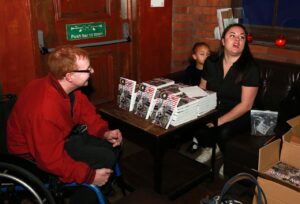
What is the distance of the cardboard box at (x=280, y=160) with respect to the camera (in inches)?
65.7

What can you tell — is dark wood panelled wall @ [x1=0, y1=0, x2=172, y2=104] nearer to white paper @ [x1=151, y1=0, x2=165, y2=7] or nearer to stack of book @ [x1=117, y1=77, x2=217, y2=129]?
white paper @ [x1=151, y1=0, x2=165, y2=7]

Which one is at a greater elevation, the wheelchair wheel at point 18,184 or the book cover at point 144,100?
the book cover at point 144,100

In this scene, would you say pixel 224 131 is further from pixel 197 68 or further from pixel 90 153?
pixel 90 153

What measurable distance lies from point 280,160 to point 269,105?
844mm

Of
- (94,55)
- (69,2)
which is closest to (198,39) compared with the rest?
(94,55)

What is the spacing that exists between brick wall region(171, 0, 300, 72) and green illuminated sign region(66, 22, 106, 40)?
93cm

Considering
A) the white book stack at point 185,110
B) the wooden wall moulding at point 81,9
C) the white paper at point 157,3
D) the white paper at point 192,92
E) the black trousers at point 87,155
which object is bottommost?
the black trousers at point 87,155

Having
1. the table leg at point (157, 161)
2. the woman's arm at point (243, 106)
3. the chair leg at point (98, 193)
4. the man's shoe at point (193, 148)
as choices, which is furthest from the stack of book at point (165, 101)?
the man's shoe at point (193, 148)

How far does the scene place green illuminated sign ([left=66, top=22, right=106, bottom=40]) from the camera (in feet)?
9.92

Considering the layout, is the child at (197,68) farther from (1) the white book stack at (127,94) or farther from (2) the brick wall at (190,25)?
(1) the white book stack at (127,94)

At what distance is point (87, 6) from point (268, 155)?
2.10m

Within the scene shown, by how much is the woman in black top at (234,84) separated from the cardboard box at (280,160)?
462 millimetres

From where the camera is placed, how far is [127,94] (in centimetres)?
233

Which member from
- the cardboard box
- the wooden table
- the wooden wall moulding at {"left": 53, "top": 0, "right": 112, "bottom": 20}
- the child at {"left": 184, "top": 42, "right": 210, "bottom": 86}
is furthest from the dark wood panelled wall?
the cardboard box
